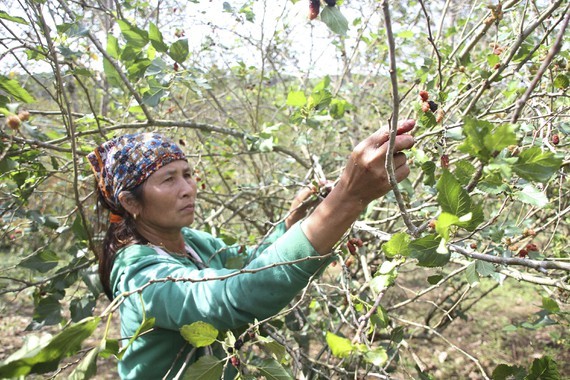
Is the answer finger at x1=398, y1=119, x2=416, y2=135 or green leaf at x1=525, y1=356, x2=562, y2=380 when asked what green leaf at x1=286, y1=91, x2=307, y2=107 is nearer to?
finger at x1=398, y1=119, x2=416, y2=135

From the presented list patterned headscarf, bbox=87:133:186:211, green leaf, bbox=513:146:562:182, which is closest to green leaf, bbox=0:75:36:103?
patterned headscarf, bbox=87:133:186:211

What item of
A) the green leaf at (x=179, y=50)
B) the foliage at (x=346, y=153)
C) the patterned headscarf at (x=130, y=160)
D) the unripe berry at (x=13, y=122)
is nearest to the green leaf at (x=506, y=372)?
the foliage at (x=346, y=153)

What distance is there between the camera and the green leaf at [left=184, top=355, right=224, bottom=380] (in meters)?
0.96

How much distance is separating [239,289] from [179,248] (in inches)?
25.7

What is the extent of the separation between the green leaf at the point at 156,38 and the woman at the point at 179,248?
0.34 meters

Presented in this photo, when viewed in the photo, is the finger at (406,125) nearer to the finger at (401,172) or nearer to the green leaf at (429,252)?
the finger at (401,172)

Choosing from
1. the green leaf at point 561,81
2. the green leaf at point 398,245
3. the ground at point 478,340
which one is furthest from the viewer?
the ground at point 478,340

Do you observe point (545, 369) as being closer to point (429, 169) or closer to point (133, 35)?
point (429, 169)

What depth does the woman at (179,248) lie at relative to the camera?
976 millimetres

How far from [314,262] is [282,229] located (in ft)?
2.89

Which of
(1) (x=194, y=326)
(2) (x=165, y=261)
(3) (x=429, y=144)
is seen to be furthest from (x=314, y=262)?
(3) (x=429, y=144)

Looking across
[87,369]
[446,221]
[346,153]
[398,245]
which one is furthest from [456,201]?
[346,153]

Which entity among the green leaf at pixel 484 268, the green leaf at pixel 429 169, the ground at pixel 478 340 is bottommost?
the ground at pixel 478 340

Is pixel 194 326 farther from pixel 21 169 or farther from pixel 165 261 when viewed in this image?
pixel 21 169
